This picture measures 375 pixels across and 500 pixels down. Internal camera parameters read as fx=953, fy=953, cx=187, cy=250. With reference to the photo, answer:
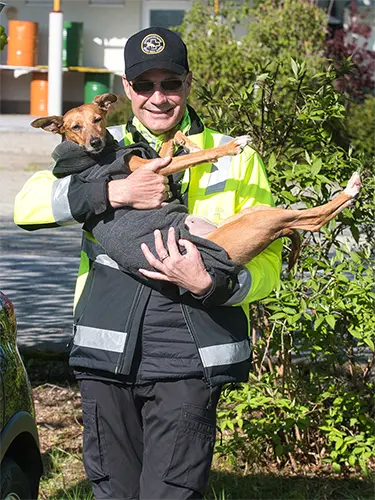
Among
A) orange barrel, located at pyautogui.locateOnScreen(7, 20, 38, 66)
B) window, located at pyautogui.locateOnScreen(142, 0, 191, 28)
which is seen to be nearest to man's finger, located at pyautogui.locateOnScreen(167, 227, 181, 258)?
orange barrel, located at pyautogui.locateOnScreen(7, 20, 38, 66)

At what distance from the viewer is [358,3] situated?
78.8 ft

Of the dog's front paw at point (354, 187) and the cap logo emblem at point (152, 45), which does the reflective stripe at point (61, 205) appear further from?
the dog's front paw at point (354, 187)

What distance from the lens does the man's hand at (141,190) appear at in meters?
3.20

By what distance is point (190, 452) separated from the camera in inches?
124

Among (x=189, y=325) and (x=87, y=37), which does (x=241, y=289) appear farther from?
(x=87, y=37)

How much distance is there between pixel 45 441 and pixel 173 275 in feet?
9.15

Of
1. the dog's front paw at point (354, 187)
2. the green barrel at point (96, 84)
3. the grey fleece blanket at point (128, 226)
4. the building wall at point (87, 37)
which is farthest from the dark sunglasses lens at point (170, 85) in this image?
the building wall at point (87, 37)

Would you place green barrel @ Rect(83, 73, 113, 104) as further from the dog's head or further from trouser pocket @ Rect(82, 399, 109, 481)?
trouser pocket @ Rect(82, 399, 109, 481)

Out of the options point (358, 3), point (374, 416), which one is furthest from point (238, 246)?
point (358, 3)

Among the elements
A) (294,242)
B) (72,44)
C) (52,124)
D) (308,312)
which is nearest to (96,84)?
(72,44)

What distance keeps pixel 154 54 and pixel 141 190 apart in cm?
49

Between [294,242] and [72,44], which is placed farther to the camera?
[72,44]

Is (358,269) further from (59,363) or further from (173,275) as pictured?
(59,363)

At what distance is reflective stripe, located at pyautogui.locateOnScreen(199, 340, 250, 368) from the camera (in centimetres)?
315
